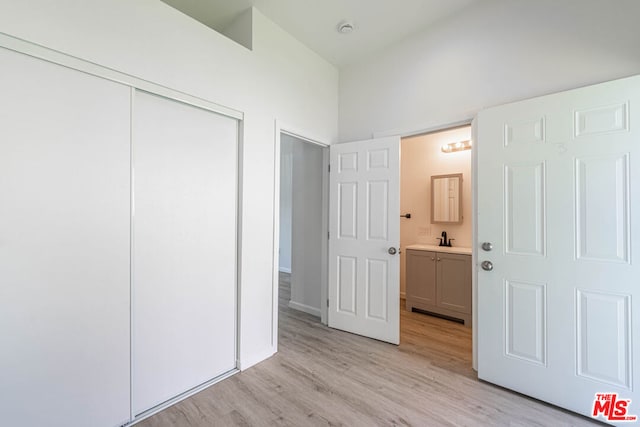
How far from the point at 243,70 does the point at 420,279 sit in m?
3.21

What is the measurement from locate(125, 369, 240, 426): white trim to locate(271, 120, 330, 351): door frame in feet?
1.65

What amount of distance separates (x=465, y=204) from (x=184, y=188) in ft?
11.4

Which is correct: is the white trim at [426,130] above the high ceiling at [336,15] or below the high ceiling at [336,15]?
below

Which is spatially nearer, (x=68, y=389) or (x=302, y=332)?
(x=68, y=389)

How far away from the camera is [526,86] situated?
83.4 inches

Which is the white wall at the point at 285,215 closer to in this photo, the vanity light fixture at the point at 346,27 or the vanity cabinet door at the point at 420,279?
the vanity cabinet door at the point at 420,279

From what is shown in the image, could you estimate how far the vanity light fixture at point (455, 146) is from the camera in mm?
3721

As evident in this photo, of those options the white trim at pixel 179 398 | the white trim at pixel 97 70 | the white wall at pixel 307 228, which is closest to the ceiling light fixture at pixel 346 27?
the white wall at pixel 307 228

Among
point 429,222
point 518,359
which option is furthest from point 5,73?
point 429,222

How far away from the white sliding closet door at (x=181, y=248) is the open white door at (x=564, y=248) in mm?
2062

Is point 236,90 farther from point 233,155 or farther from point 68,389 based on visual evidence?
point 68,389

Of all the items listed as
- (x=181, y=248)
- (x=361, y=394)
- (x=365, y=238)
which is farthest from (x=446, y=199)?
(x=181, y=248)

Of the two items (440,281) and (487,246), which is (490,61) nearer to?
(487,246)

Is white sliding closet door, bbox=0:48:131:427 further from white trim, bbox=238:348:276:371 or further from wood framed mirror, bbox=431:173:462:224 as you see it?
wood framed mirror, bbox=431:173:462:224
